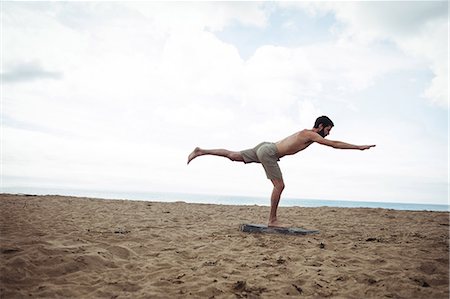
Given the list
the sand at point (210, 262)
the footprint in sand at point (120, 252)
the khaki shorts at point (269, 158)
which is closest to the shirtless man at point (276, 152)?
the khaki shorts at point (269, 158)

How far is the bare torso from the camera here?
5.20 m

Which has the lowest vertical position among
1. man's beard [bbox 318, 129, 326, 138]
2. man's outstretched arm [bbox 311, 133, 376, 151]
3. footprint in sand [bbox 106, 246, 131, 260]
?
footprint in sand [bbox 106, 246, 131, 260]

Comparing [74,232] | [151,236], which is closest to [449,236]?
[151,236]

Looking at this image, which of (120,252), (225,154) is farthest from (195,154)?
(120,252)

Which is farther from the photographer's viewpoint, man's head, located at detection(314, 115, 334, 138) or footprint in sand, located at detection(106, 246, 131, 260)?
man's head, located at detection(314, 115, 334, 138)

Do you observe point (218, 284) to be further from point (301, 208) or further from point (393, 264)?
point (301, 208)

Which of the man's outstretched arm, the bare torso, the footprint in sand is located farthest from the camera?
the bare torso

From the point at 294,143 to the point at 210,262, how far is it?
8.51ft

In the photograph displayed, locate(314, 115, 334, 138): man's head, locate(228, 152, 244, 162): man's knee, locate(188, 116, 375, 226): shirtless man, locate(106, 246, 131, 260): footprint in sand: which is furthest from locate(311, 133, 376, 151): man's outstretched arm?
locate(106, 246, 131, 260): footprint in sand

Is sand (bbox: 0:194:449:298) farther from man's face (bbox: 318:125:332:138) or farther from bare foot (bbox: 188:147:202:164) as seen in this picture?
man's face (bbox: 318:125:332:138)

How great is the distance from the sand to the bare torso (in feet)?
4.76

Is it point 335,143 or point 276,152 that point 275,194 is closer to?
point 276,152

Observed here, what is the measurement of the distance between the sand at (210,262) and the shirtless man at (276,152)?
0.88 metres

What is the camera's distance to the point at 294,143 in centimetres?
534
